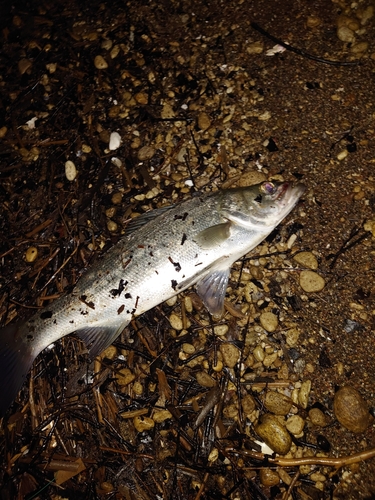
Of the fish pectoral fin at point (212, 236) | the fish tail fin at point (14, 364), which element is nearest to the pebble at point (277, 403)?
the fish pectoral fin at point (212, 236)

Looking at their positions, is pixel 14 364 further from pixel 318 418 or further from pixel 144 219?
pixel 318 418

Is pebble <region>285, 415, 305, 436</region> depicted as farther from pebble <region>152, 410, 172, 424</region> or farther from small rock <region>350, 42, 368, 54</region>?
small rock <region>350, 42, 368, 54</region>

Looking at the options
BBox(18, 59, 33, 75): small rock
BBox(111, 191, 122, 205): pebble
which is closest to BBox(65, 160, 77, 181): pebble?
BBox(111, 191, 122, 205): pebble

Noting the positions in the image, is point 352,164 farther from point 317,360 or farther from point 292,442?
point 292,442

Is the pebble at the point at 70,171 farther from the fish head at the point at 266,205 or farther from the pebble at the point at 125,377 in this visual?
the pebble at the point at 125,377

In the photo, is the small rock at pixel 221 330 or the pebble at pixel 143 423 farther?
the small rock at pixel 221 330

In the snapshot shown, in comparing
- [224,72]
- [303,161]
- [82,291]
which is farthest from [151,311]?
[224,72]

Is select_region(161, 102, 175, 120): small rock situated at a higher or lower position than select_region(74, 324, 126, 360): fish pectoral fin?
higher
